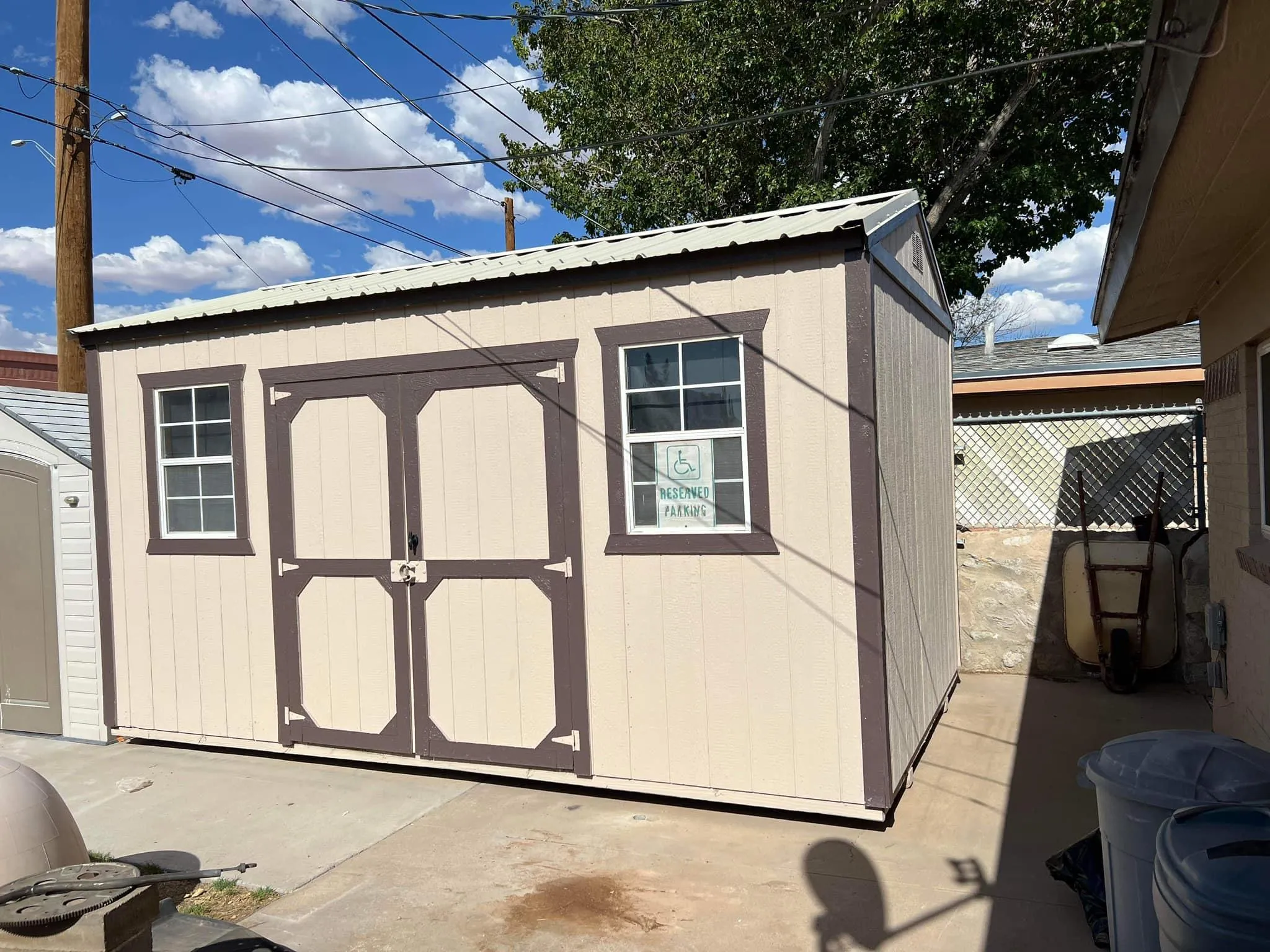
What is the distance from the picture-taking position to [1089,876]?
3.52 metres

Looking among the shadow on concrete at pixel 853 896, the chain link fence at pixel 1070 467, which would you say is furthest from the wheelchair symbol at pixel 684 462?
the chain link fence at pixel 1070 467

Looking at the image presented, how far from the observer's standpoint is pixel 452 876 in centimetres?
406

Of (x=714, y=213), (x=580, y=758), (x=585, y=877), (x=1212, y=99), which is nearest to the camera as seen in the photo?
(x=1212, y=99)

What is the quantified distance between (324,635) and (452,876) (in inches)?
85.3

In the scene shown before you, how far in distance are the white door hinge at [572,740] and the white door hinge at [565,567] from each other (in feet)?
2.86

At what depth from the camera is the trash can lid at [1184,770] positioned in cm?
262

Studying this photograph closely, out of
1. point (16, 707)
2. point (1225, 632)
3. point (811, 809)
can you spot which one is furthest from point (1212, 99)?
point (16, 707)

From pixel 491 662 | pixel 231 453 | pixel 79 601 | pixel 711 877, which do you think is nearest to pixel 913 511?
pixel 711 877

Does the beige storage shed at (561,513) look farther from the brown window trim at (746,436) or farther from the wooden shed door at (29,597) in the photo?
the wooden shed door at (29,597)

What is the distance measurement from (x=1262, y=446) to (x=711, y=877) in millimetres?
3205

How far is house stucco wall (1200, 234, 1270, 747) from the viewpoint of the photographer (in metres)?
3.97

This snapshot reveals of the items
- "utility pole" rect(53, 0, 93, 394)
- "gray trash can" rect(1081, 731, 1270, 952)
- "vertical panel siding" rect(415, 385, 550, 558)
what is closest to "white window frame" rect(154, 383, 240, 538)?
"vertical panel siding" rect(415, 385, 550, 558)

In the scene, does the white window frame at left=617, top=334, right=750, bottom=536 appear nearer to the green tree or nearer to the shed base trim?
the shed base trim

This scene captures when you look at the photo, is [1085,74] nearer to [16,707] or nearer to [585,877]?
[585,877]
